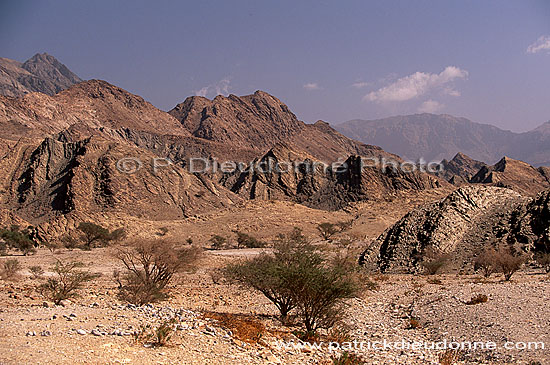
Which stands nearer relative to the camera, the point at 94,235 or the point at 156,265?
the point at 156,265

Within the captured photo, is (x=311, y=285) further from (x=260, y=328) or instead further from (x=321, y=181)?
(x=321, y=181)

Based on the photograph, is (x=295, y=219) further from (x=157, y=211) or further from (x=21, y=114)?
(x=21, y=114)

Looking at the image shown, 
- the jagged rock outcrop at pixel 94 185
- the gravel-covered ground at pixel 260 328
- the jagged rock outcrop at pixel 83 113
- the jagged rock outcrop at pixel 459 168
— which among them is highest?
the jagged rock outcrop at pixel 83 113

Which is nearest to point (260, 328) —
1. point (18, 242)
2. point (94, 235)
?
point (18, 242)

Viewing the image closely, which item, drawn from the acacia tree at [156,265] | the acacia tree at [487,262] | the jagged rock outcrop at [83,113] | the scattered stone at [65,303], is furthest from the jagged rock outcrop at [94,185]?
the acacia tree at [487,262]

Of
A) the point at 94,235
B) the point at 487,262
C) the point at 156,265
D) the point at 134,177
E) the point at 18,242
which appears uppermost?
the point at 134,177

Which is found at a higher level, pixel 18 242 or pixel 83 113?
pixel 83 113

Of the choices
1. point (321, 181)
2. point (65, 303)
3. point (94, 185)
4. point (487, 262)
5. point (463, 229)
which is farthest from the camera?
point (321, 181)

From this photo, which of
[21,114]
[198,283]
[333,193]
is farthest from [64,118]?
[198,283]

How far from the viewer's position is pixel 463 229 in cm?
2700

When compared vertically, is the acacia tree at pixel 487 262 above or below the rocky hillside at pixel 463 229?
below

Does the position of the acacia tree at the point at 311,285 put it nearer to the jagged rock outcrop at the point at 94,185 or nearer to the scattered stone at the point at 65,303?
the scattered stone at the point at 65,303

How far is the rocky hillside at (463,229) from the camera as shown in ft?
82.0

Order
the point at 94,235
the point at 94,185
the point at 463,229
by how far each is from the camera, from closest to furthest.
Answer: the point at 463,229
the point at 94,235
the point at 94,185
